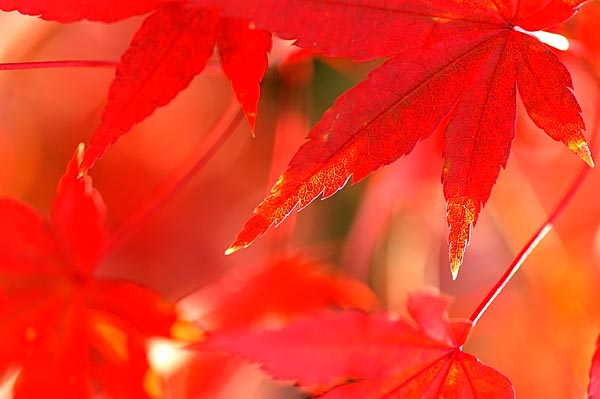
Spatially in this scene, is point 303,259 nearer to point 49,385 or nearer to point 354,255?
point 354,255

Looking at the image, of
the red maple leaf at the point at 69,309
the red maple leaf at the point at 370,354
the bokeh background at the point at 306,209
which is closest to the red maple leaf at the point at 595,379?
the red maple leaf at the point at 370,354

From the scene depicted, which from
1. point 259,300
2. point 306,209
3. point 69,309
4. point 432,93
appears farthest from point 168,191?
point 306,209

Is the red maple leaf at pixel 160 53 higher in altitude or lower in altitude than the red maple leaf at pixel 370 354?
higher

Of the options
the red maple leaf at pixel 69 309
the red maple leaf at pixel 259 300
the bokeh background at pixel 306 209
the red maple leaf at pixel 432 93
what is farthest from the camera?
the bokeh background at pixel 306 209

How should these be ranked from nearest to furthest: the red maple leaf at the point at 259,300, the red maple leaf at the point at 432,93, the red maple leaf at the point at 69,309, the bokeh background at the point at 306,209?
the red maple leaf at the point at 432,93 → the red maple leaf at the point at 69,309 → the red maple leaf at the point at 259,300 → the bokeh background at the point at 306,209

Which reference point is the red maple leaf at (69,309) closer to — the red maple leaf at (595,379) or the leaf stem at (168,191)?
the leaf stem at (168,191)

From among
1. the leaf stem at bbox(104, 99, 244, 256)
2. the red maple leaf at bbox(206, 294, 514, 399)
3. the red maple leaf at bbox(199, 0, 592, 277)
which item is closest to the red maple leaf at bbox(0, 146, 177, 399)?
the leaf stem at bbox(104, 99, 244, 256)

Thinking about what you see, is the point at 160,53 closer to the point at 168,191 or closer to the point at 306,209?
the point at 168,191
